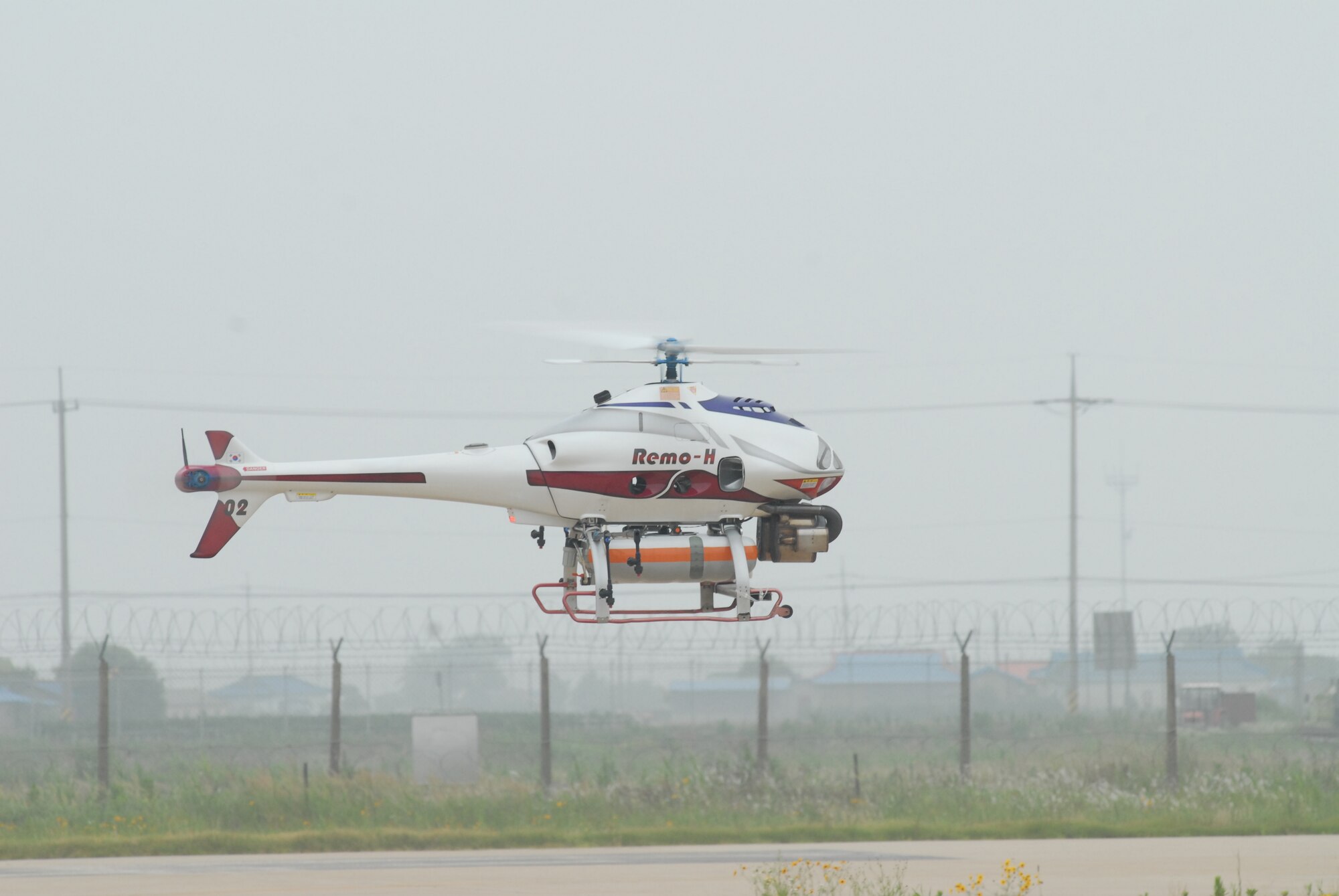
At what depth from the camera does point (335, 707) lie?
25906 mm

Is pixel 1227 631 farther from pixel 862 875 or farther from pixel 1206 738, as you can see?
pixel 862 875

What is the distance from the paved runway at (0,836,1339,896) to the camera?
19.1 m

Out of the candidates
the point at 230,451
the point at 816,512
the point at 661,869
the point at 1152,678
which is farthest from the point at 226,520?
the point at 1152,678

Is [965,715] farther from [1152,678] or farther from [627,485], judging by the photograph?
[1152,678]

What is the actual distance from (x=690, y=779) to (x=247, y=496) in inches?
513

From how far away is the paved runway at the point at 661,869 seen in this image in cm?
1908

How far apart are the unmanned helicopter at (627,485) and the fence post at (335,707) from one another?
1102 cm

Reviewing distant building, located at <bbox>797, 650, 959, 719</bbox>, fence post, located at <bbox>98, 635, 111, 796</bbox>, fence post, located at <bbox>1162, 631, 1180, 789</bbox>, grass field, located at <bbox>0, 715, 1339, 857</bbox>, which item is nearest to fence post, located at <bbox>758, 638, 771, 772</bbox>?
grass field, located at <bbox>0, 715, 1339, 857</bbox>

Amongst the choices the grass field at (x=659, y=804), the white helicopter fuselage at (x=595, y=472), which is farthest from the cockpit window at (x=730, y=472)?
the grass field at (x=659, y=804)

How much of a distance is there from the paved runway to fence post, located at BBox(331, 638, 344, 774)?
113 inches

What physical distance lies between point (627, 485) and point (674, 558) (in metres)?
0.82

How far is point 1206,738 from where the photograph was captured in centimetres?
3509

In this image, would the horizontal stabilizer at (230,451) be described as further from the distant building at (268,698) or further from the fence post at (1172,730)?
the distant building at (268,698)

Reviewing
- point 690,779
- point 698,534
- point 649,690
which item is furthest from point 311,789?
point 649,690
